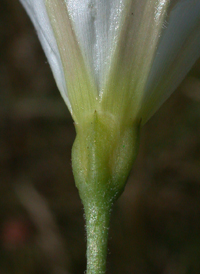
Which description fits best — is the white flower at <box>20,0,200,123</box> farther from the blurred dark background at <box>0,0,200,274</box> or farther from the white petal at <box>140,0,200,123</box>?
the blurred dark background at <box>0,0,200,274</box>

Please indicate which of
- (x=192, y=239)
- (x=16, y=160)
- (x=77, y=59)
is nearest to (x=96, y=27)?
(x=77, y=59)

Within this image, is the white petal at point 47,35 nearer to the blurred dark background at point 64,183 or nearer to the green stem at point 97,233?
the green stem at point 97,233

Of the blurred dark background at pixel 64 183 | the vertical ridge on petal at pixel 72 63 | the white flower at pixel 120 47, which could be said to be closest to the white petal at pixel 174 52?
the white flower at pixel 120 47

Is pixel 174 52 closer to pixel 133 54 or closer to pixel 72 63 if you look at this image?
pixel 133 54

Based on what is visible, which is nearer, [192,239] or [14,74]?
[192,239]

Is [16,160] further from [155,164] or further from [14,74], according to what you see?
[155,164]

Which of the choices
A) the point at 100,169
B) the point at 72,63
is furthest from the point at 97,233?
the point at 72,63

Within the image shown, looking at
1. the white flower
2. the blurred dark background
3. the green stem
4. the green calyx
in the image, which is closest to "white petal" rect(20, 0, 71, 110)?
the white flower
